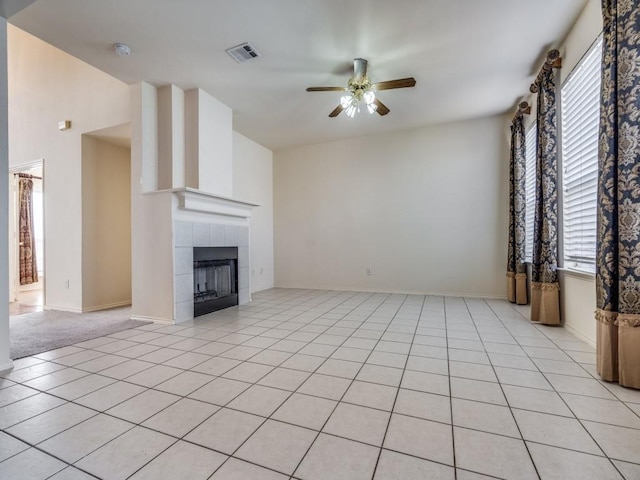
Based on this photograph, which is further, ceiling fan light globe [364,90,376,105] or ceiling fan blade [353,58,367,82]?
ceiling fan light globe [364,90,376,105]

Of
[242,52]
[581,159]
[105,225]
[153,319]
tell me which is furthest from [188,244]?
[581,159]

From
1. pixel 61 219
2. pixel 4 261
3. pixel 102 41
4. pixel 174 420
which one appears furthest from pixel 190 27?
pixel 61 219

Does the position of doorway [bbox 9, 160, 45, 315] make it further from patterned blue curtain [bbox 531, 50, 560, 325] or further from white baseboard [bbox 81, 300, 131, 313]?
patterned blue curtain [bbox 531, 50, 560, 325]

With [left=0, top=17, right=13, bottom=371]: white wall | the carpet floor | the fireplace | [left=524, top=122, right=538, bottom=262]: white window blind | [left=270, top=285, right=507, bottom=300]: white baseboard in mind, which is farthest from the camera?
[left=270, top=285, right=507, bottom=300]: white baseboard

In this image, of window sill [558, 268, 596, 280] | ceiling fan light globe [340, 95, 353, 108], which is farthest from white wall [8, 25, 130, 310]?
window sill [558, 268, 596, 280]

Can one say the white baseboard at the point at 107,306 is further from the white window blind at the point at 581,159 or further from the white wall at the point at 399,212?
the white window blind at the point at 581,159

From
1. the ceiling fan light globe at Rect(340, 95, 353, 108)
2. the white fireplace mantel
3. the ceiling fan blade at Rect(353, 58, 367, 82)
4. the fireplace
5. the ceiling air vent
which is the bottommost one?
the fireplace

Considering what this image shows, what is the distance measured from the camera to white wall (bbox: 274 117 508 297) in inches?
187

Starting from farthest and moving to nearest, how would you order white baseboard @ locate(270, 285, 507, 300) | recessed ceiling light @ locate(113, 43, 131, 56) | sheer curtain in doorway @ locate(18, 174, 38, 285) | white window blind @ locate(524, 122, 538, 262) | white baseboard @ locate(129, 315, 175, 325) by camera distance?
sheer curtain in doorway @ locate(18, 174, 38, 285) → white baseboard @ locate(270, 285, 507, 300) → white window blind @ locate(524, 122, 538, 262) → white baseboard @ locate(129, 315, 175, 325) → recessed ceiling light @ locate(113, 43, 131, 56)

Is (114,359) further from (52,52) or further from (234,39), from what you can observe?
(52,52)

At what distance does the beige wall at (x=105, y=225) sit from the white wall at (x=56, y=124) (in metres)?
0.09

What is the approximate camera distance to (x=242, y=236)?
4.61m

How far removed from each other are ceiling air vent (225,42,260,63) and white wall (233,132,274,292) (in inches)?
85.3

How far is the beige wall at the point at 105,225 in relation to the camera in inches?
162
